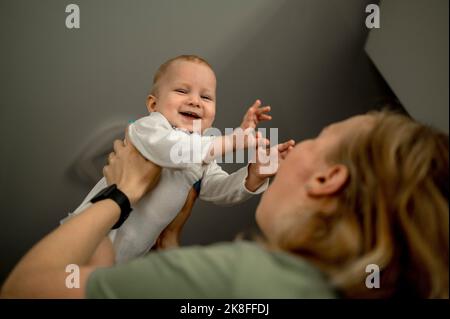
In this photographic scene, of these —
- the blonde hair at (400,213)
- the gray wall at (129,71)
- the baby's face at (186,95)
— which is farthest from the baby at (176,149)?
the blonde hair at (400,213)

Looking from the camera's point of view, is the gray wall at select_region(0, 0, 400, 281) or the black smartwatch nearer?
the black smartwatch

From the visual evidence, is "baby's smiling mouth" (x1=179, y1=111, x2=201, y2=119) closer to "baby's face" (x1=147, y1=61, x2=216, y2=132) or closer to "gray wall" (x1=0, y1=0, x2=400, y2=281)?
"baby's face" (x1=147, y1=61, x2=216, y2=132)

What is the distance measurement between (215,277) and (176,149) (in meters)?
0.42

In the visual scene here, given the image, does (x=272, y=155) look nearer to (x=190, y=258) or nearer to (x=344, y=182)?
(x=344, y=182)

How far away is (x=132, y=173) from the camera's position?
2.75ft

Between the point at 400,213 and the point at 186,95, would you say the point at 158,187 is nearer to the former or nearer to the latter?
the point at 186,95

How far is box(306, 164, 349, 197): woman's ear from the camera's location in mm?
508

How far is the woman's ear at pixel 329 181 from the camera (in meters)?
0.51

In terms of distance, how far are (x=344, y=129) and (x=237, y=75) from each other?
63 cm

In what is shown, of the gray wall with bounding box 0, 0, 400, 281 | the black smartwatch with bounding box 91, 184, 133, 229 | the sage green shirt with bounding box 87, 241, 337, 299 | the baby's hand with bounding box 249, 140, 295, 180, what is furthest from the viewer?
the gray wall with bounding box 0, 0, 400, 281

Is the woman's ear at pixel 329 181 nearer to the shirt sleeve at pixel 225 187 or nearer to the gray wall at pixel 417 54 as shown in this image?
the gray wall at pixel 417 54

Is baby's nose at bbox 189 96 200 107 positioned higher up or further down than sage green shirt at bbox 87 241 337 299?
higher up

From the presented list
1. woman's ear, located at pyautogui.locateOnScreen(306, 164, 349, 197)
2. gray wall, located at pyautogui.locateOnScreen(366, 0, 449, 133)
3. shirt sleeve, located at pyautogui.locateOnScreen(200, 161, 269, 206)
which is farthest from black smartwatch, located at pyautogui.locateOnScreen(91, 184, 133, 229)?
gray wall, located at pyautogui.locateOnScreen(366, 0, 449, 133)

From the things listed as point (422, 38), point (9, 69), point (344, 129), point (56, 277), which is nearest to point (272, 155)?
point (344, 129)
